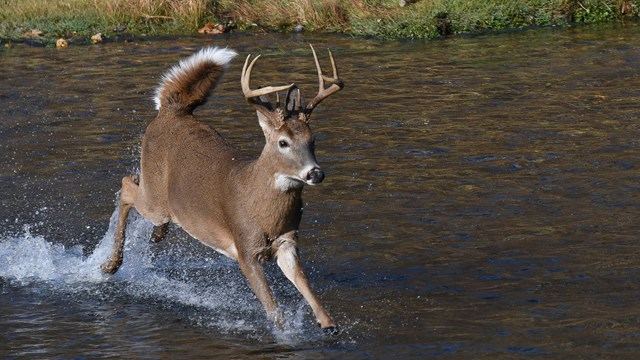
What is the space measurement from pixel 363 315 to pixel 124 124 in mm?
6840

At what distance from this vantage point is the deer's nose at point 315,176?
Answer: 6.72 meters

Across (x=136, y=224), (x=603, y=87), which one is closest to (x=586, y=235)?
(x=136, y=224)

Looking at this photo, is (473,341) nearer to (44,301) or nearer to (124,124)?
(44,301)

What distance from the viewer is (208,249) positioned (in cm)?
958

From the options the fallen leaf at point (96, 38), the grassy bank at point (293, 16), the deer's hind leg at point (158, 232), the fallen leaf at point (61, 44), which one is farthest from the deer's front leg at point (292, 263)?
the fallen leaf at point (96, 38)

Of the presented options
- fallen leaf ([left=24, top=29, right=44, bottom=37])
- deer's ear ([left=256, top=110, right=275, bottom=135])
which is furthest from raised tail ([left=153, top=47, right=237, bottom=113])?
fallen leaf ([left=24, top=29, right=44, bottom=37])

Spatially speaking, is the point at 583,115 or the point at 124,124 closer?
Result: the point at 583,115

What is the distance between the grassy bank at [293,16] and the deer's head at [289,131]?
11.5m

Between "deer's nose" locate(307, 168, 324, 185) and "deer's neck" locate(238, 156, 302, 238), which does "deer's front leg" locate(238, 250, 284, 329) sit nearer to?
"deer's neck" locate(238, 156, 302, 238)

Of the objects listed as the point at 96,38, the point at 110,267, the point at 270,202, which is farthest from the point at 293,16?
the point at 270,202

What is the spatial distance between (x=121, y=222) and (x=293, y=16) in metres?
11.0

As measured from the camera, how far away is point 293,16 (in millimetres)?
19766

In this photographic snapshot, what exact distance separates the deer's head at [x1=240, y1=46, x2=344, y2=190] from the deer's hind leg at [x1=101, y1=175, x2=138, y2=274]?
2.15m

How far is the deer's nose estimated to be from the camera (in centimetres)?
672
